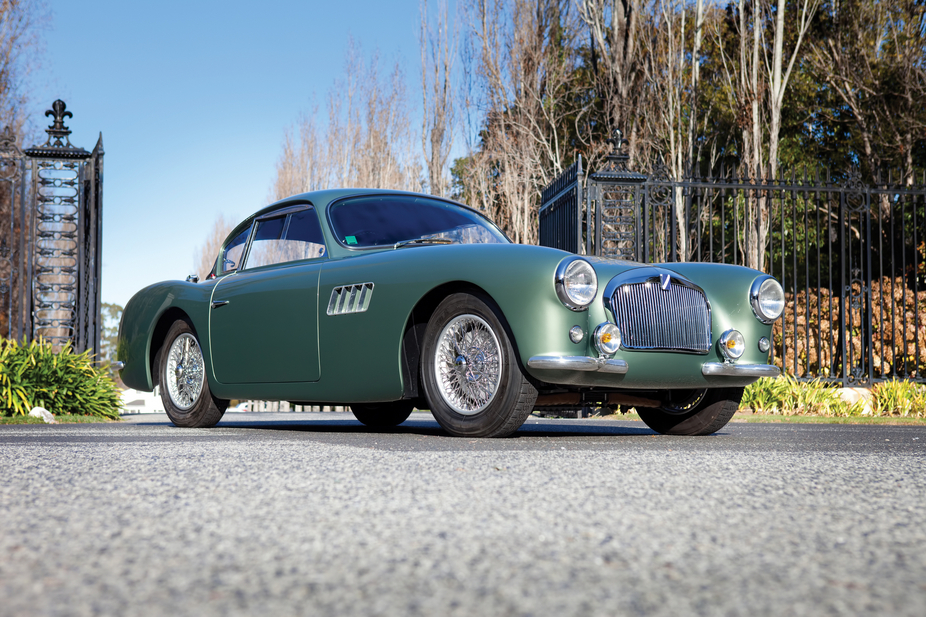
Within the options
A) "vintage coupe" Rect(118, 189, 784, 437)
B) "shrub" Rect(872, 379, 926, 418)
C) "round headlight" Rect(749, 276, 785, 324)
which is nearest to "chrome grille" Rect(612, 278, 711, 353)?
"vintage coupe" Rect(118, 189, 784, 437)

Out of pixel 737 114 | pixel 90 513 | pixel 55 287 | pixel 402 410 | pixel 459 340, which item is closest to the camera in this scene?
pixel 90 513

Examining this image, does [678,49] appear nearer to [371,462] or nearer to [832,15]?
[832,15]

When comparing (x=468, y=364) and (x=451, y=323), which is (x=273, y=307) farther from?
(x=468, y=364)

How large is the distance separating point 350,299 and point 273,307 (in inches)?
29.2

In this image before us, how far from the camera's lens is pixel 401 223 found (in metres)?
5.63

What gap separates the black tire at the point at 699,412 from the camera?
215 inches

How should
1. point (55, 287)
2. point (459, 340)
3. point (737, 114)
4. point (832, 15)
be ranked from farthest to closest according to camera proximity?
1. point (832, 15)
2. point (737, 114)
3. point (55, 287)
4. point (459, 340)

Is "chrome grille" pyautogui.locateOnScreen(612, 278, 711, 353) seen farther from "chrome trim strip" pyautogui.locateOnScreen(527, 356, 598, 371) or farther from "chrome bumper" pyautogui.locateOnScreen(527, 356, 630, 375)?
"chrome trim strip" pyautogui.locateOnScreen(527, 356, 598, 371)

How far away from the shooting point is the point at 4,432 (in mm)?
5941

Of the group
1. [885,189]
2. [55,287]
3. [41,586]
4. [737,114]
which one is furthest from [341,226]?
[737,114]

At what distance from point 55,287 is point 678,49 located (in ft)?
41.6

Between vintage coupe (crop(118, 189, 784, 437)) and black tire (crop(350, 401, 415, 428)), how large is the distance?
0.07m

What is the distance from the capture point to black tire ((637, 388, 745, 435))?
215 inches

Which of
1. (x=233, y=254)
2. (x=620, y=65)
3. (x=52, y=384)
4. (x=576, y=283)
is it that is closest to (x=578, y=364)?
(x=576, y=283)
